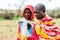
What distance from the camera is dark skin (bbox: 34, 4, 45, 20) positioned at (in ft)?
22.0

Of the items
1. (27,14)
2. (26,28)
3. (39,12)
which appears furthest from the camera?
(26,28)

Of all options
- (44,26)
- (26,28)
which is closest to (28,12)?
(26,28)

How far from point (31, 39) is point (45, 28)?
569mm

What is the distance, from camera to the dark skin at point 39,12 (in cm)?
671

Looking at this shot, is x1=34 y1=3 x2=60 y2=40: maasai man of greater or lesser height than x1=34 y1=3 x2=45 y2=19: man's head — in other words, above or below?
below

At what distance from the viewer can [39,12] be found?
674cm

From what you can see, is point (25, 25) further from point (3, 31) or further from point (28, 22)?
point (3, 31)

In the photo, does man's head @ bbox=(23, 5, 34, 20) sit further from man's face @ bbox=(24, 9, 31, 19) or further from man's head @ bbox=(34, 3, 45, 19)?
man's head @ bbox=(34, 3, 45, 19)

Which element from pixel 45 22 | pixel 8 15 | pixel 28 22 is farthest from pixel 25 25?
pixel 8 15

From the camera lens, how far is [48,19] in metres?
6.84

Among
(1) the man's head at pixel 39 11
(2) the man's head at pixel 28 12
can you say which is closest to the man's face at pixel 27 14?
(2) the man's head at pixel 28 12

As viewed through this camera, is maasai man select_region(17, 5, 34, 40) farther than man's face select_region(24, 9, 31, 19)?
Yes

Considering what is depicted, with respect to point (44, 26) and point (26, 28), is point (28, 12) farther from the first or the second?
point (44, 26)

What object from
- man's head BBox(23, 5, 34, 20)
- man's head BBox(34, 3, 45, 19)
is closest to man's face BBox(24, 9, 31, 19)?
man's head BBox(23, 5, 34, 20)
